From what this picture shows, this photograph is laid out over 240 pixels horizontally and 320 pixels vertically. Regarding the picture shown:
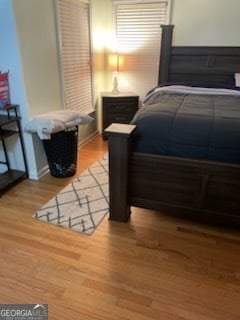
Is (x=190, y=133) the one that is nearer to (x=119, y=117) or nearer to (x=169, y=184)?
(x=169, y=184)

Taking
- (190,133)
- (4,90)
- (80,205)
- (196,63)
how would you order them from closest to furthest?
(190,133) → (80,205) → (4,90) → (196,63)

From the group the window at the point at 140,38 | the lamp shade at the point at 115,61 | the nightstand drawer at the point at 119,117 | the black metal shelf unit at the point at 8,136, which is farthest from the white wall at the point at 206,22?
the black metal shelf unit at the point at 8,136

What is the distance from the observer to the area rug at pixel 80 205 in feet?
6.78

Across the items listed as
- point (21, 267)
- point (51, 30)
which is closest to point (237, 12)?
point (51, 30)

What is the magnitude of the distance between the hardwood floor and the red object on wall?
1.03 m

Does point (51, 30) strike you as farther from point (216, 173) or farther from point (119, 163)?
point (216, 173)

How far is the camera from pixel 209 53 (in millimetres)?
3523

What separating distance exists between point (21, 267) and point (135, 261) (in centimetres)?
76

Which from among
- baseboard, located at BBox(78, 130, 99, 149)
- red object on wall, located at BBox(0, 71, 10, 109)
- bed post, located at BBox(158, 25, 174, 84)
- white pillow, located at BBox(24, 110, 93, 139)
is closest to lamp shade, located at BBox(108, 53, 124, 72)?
bed post, located at BBox(158, 25, 174, 84)

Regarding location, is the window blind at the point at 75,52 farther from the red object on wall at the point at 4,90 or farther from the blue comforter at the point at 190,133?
the blue comforter at the point at 190,133

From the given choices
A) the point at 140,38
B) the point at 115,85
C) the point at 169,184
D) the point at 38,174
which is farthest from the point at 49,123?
the point at 140,38

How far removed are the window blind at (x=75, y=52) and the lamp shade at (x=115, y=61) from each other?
42 centimetres

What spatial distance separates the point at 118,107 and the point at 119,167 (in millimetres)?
2141

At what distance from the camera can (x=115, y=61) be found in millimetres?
3891
